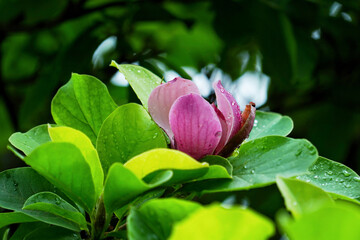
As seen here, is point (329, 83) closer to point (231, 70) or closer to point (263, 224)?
point (231, 70)

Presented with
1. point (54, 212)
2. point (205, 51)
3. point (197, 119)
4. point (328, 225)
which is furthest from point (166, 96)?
point (205, 51)

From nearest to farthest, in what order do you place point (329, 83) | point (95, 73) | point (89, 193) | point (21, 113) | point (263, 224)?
1. point (263, 224)
2. point (89, 193)
3. point (21, 113)
4. point (95, 73)
5. point (329, 83)

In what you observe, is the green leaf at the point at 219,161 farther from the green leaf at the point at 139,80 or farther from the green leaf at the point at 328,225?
the green leaf at the point at 328,225

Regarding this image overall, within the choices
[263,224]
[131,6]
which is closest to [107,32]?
[131,6]

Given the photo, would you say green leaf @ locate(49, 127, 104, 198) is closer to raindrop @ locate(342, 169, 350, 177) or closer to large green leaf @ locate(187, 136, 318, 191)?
large green leaf @ locate(187, 136, 318, 191)

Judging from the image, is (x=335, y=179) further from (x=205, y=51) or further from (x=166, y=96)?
(x=205, y=51)

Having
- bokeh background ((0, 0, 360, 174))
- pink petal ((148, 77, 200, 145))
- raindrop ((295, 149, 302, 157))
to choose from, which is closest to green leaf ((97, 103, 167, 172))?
pink petal ((148, 77, 200, 145))
